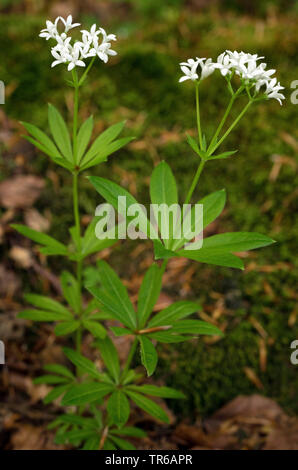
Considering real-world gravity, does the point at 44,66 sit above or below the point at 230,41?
below

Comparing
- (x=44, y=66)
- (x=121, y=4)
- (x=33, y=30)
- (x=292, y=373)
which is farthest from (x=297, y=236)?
(x=121, y=4)

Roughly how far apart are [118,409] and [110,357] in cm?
32

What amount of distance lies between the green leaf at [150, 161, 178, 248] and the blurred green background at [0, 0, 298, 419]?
1.11 meters

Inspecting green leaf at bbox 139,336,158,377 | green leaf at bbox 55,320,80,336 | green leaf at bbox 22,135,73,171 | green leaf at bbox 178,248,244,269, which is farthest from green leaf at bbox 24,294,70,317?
green leaf at bbox 178,248,244,269

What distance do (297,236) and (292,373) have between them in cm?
94

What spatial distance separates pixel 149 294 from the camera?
226 centimetres

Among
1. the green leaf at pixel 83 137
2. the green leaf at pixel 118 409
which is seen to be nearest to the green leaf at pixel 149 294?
the green leaf at pixel 118 409

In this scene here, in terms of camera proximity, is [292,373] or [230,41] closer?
[292,373]

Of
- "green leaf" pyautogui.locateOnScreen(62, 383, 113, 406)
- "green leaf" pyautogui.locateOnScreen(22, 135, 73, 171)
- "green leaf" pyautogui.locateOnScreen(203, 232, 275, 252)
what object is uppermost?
"green leaf" pyautogui.locateOnScreen(22, 135, 73, 171)

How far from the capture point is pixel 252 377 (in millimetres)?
2791

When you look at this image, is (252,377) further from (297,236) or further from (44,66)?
(44,66)

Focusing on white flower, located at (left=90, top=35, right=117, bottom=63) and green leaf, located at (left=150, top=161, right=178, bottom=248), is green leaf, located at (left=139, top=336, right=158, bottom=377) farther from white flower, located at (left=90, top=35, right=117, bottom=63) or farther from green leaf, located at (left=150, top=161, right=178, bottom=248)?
white flower, located at (left=90, top=35, right=117, bottom=63)

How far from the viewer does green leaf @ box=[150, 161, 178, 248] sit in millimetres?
2023

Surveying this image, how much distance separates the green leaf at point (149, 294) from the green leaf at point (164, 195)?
238 millimetres
